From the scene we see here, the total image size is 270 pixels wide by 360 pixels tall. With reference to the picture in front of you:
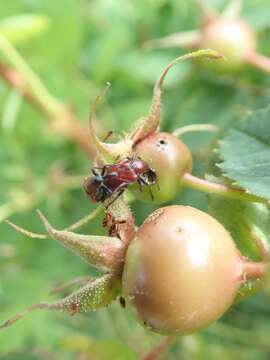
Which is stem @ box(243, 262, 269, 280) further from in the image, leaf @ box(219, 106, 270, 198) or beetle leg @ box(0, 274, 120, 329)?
beetle leg @ box(0, 274, 120, 329)

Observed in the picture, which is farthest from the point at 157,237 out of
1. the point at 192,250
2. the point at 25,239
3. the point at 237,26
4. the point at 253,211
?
the point at 25,239

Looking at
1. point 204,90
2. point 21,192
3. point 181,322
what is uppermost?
point 181,322


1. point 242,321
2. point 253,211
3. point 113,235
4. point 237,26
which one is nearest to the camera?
point 113,235

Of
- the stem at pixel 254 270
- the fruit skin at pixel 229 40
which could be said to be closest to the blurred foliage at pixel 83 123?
the fruit skin at pixel 229 40

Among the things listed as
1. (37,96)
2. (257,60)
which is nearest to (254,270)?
(257,60)

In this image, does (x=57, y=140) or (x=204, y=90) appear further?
(x=57, y=140)

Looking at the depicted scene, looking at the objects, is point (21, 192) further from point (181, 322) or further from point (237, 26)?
point (181, 322)
